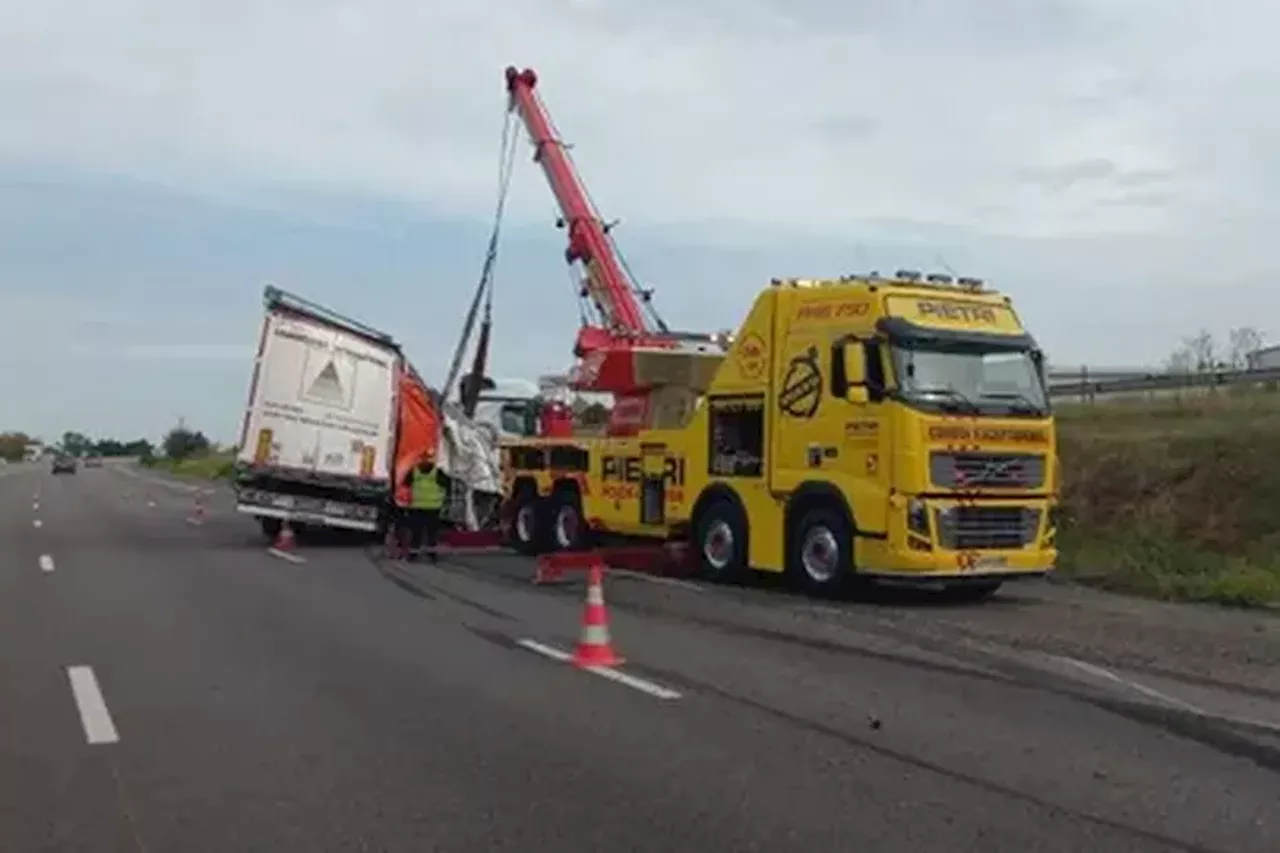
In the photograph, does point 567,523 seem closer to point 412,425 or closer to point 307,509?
point 412,425

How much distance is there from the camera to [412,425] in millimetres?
26875

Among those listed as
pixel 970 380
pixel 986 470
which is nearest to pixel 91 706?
pixel 986 470

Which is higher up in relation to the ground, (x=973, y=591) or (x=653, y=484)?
(x=653, y=484)

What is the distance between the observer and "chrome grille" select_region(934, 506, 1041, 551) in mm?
16688

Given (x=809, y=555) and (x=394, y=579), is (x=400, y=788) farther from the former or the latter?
(x=394, y=579)

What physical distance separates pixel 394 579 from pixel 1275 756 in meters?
12.8

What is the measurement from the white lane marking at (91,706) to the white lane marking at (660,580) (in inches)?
317

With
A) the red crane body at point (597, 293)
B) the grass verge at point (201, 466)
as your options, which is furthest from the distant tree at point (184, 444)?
the red crane body at point (597, 293)

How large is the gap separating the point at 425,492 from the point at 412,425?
3.41m

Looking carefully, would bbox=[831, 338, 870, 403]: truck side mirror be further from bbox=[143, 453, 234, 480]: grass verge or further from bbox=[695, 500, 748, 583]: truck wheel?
bbox=[143, 453, 234, 480]: grass verge

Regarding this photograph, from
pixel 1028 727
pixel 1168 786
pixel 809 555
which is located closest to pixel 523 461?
pixel 809 555

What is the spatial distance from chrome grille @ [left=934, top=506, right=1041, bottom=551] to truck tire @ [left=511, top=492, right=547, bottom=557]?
29.1ft

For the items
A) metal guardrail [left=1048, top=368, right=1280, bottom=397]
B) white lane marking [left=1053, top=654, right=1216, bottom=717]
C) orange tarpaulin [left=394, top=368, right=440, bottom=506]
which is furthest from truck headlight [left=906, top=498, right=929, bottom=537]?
metal guardrail [left=1048, top=368, right=1280, bottom=397]

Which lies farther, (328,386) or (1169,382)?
(1169,382)
